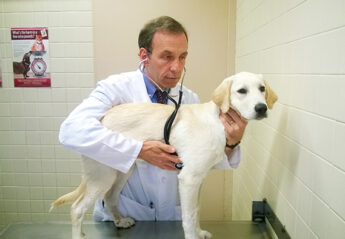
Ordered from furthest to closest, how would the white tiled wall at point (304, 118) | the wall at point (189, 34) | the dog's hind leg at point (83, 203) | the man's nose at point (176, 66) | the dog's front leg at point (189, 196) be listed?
the wall at point (189, 34) < the man's nose at point (176, 66) < the dog's hind leg at point (83, 203) < the dog's front leg at point (189, 196) < the white tiled wall at point (304, 118)

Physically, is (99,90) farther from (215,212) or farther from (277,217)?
(215,212)

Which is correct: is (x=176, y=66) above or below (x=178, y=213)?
above

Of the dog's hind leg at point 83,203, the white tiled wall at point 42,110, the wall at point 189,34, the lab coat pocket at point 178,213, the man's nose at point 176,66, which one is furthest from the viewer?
the white tiled wall at point 42,110

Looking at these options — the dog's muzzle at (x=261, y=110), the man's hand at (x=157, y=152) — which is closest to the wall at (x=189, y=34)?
the man's hand at (x=157, y=152)

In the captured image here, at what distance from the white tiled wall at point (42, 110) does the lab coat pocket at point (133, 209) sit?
4.41ft

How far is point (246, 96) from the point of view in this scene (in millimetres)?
1059

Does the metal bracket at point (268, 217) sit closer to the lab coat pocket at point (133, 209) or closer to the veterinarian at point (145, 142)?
the veterinarian at point (145, 142)

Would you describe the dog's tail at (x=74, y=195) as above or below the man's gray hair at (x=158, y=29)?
below

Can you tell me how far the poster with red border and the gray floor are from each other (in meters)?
1.51

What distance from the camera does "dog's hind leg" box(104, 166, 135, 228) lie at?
1443 millimetres

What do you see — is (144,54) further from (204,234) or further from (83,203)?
(204,234)

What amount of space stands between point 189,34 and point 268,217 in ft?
5.24

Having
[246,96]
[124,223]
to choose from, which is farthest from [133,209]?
[246,96]

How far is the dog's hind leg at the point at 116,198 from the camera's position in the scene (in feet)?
4.74
